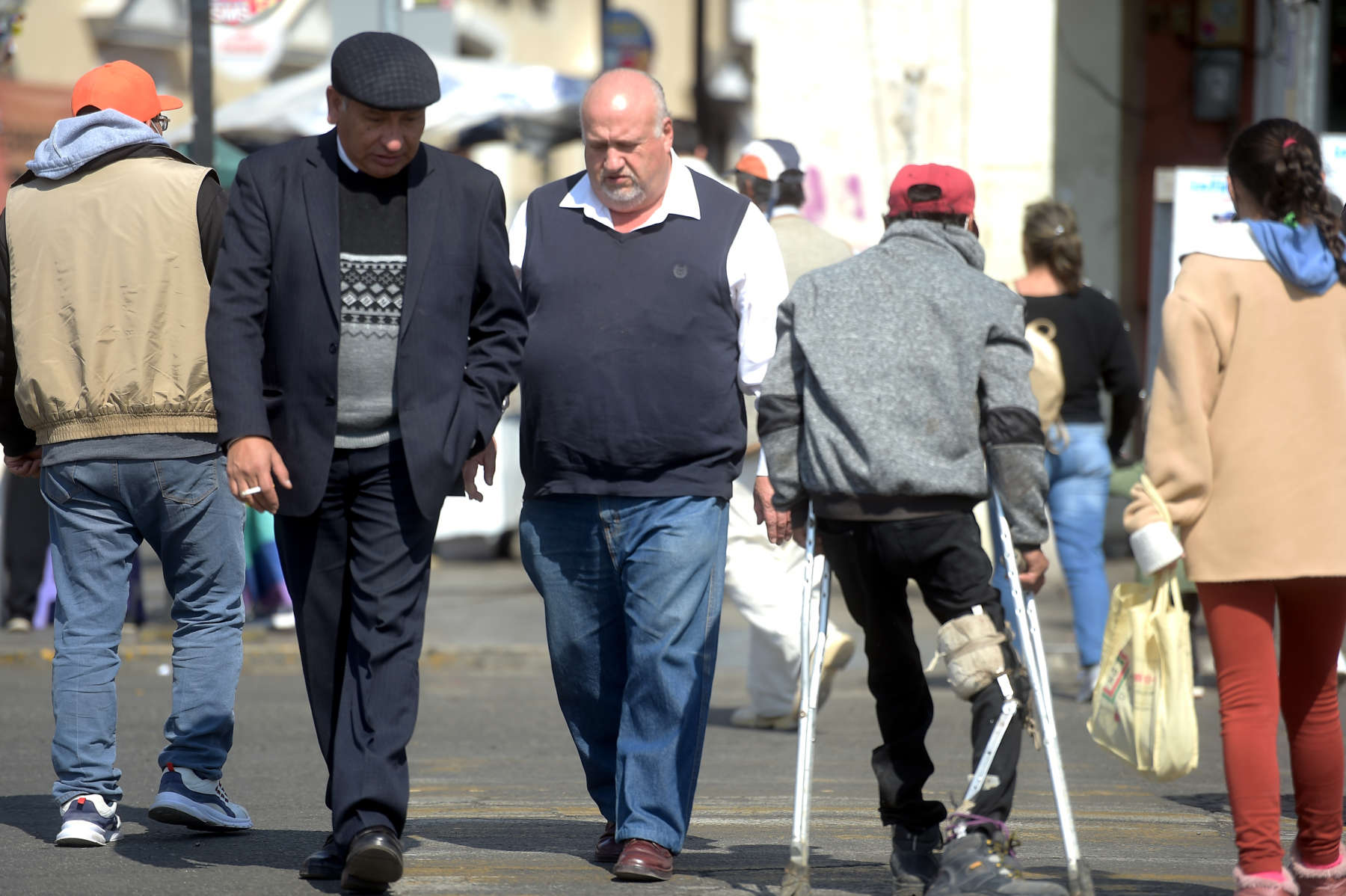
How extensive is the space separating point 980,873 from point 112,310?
2772 millimetres

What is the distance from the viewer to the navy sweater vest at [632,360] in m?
5.16

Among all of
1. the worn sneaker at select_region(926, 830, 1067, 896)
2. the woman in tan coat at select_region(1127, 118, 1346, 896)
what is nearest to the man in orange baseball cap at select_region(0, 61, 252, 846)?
the worn sneaker at select_region(926, 830, 1067, 896)

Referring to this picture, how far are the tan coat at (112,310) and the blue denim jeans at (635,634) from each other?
105 centimetres

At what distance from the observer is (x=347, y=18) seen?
39.4ft

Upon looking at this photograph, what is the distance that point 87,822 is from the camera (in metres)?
5.34

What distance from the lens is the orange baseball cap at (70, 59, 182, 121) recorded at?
5566 millimetres

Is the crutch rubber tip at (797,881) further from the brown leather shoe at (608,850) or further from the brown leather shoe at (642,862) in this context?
the brown leather shoe at (608,850)

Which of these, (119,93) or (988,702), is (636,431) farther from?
(119,93)

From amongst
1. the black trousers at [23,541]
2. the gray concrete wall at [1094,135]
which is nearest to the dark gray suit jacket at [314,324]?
the black trousers at [23,541]

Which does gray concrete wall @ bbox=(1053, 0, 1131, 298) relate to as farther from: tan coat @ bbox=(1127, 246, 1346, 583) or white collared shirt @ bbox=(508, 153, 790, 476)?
tan coat @ bbox=(1127, 246, 1346, 583)

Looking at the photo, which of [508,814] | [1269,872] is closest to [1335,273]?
[1269,872]

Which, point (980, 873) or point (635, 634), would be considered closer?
point (980, 873)

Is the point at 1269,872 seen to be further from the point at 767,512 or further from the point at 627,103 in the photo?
the point at 627,103

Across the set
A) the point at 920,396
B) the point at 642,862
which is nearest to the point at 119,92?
the point at 920,396
